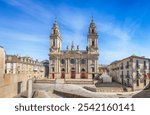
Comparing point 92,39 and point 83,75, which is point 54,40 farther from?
point 83,75

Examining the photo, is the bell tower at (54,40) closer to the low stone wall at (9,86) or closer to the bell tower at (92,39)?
the bell tower at (92,39)

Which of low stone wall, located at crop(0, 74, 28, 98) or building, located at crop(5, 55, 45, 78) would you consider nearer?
low stone wall, located at crop(0, 74, 28, 98)

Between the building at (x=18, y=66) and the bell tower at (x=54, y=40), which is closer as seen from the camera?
the building at (x=18, y=66)

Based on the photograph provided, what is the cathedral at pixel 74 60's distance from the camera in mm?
31531

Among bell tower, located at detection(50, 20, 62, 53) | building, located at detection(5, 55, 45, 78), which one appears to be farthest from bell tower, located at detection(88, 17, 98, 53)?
building, located at detection(5, 55, 45, 78)

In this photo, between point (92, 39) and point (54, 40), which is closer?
point (92, 39)

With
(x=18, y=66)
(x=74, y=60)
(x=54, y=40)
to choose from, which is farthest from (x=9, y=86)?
(x=54, y=40)

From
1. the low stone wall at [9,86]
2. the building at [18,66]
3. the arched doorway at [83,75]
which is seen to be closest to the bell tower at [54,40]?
the building at [18,66]

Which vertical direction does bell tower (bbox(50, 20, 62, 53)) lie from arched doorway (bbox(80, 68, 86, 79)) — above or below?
above

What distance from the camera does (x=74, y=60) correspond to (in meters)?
32.1

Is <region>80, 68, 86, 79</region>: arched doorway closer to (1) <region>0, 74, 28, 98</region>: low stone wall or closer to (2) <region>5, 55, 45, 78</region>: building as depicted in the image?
(2) <region>5, 55, 45, 78</region>: building

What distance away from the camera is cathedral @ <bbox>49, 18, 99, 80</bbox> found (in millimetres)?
31531

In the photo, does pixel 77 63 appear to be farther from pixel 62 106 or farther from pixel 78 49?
pixel 62 106

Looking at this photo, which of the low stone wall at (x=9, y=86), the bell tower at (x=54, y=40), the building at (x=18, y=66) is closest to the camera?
the low stone wall at (x=9, y=86)
